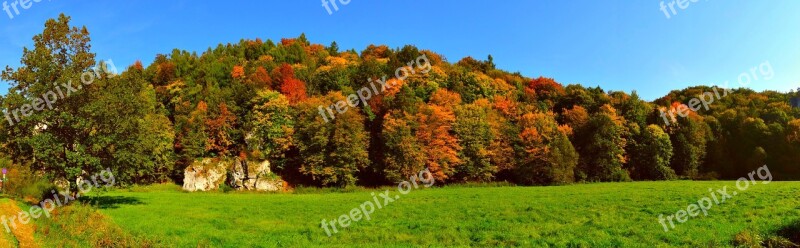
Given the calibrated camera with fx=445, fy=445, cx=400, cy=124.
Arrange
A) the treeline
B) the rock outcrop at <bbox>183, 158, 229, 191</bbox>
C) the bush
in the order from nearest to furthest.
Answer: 1. the bush
2. the rock outcrop at <bbox>183, 158, 229, 191</bbox>
3. the treeline

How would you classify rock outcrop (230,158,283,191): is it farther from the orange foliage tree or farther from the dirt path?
the dirt path

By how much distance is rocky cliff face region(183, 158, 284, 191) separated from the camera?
6669 cm

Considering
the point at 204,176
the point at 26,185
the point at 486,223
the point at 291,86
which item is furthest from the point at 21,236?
the point at 291,86

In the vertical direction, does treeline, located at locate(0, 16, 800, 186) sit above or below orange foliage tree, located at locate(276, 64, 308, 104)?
below

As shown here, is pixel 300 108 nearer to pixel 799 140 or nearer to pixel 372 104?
pixel 372 104

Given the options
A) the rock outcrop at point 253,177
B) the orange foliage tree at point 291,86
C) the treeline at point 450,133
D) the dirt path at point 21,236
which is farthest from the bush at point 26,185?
the orange foliage tree at point 291,86

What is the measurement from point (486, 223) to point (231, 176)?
5292 centimetres

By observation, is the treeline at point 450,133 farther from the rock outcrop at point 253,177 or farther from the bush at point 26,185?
the bush at point 26,185

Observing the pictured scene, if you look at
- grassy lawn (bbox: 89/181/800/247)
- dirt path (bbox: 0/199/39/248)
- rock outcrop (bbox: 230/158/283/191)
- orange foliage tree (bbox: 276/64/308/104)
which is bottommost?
grassy lawn (bbox: 89/181/800/247)

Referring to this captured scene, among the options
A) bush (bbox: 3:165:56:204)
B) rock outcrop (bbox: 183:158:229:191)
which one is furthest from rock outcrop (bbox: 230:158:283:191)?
bush (bbox: 3:165:56:204)

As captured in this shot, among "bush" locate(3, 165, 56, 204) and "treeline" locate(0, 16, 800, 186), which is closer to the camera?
"bush" locate(3, 165, 56, 204)

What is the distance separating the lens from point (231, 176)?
6831 cm

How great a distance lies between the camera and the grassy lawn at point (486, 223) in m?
20.3

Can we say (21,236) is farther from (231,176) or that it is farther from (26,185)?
(231,176)
